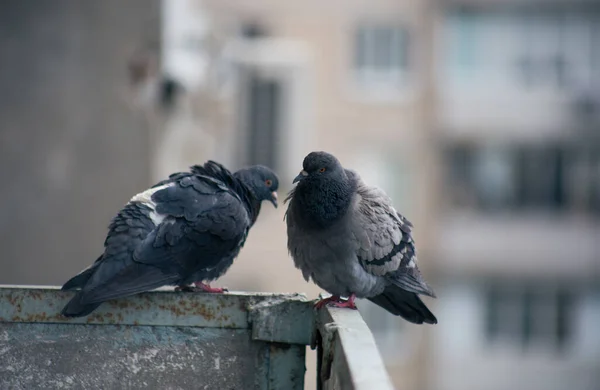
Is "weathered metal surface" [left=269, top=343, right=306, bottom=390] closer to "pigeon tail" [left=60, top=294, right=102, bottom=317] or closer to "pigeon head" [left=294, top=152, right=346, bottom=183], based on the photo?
"pigeon tail" [left=60, top=294, right=102, bottom=317]

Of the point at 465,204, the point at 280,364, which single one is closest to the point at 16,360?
the point at 280,364

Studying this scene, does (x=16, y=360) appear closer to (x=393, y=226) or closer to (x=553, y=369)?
(x=393, y=226)

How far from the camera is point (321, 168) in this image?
17.1 feet

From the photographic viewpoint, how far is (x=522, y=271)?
2114cm

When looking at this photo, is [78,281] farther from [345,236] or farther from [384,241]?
[384,241]

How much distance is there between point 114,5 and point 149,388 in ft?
19.4

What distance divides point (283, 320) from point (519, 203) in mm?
17623

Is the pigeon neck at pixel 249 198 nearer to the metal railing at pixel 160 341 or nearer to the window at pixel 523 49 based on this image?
the metal railing at pixel 160 341

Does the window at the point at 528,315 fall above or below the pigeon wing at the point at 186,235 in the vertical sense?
below

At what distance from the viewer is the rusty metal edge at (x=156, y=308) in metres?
4.23

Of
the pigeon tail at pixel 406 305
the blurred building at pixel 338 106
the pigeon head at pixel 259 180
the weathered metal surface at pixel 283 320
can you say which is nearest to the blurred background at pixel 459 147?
the blurred building at pixel 338 106

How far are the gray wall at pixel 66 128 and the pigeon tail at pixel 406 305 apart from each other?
4077mm

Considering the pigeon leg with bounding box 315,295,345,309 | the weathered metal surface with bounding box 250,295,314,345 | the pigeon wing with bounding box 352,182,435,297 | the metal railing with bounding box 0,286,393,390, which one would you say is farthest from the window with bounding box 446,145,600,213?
the metal railing with bounding box 0,286,393,390

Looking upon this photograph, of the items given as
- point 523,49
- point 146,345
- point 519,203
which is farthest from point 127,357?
point 519,203
